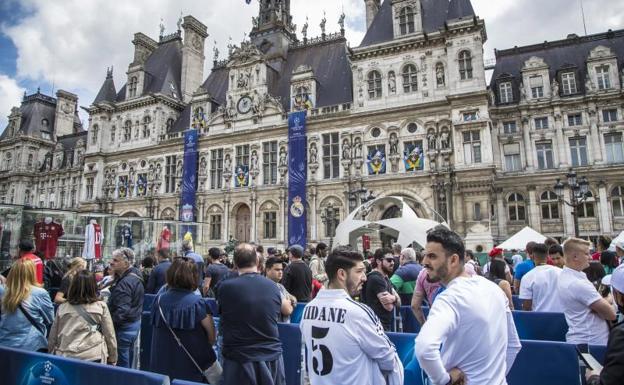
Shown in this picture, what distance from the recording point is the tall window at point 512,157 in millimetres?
24422

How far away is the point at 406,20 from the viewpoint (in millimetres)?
25891

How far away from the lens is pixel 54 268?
8391mm

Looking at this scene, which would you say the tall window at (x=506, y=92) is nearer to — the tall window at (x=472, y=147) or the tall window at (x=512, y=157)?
the tall window at (x=512, y=157)

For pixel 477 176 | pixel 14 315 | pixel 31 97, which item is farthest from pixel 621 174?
pixel 31 97

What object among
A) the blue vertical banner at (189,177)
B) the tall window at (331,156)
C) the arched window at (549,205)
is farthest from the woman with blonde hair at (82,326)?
the blue vertical banner at (189,177)

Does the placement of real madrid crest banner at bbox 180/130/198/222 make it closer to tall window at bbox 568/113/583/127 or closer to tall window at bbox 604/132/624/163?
tall window at bbox 568/113/583/127

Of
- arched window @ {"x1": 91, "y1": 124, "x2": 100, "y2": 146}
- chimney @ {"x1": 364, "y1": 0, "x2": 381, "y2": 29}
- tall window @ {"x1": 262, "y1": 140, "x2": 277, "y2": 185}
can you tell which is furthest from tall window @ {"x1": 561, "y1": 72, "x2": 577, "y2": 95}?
arched window @ {"x1": 91, "y1": 124, "x2": 100, "y2": 146}

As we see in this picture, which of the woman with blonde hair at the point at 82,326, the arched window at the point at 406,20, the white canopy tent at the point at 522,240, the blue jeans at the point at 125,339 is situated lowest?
the blue jeans at the point at 125,339

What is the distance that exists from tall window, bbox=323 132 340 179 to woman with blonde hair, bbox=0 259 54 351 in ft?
73.6

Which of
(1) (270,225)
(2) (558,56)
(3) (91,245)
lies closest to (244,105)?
(1) (270,225)

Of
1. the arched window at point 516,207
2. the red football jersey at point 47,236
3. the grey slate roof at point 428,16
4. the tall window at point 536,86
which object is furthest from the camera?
the tall window at point 536,86

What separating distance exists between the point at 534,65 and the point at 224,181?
22.1 meters

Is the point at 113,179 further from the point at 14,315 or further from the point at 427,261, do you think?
the point at 427,261

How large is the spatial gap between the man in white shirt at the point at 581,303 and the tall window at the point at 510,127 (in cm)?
2286
